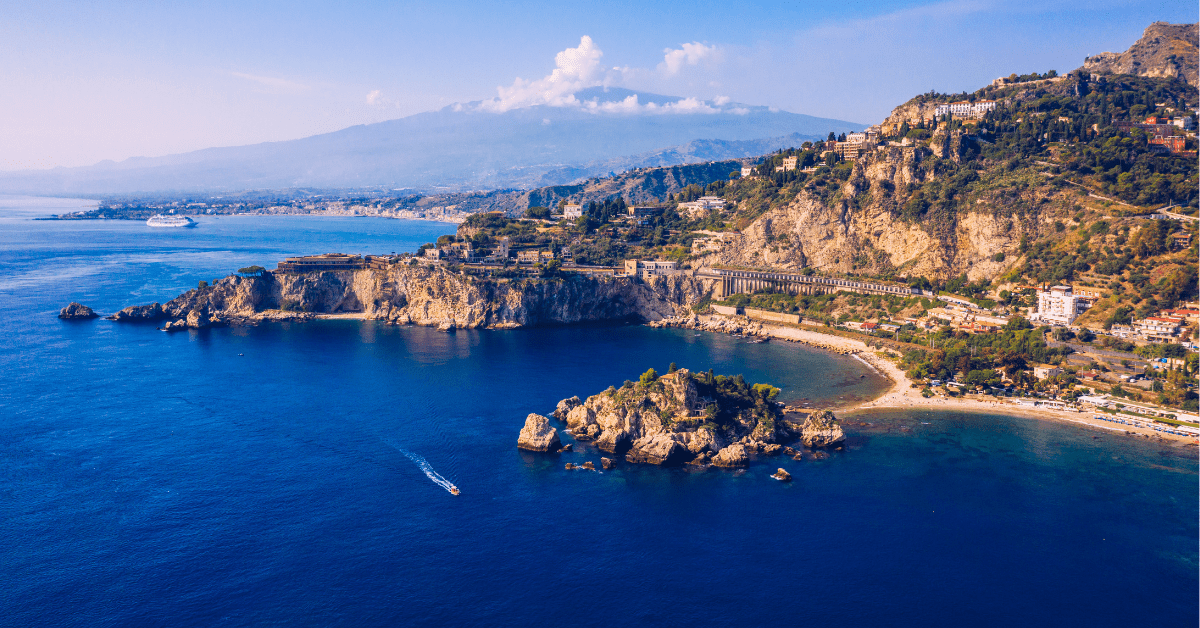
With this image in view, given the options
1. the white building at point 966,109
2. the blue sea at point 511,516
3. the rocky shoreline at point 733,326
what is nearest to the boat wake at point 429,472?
the blue sea at point 511,516

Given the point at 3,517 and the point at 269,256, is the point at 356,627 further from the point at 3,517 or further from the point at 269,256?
the point at 269,256

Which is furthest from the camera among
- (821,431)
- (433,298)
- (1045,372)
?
(433,298)

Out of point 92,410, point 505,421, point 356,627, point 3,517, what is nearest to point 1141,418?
point 505,421

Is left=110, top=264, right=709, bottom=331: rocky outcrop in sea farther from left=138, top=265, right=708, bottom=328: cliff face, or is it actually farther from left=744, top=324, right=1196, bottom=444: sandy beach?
left=744, top=324, right=1196, bottom=444: sandy beach

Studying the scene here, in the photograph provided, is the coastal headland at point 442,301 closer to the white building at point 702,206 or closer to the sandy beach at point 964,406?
the sandy beach at point 964,406

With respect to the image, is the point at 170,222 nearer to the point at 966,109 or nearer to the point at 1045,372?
A: the point at 966,109

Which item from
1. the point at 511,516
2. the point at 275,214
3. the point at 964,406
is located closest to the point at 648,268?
the point at 964,406
